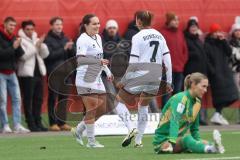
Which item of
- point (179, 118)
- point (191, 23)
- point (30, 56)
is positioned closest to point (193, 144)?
point (179, 118)

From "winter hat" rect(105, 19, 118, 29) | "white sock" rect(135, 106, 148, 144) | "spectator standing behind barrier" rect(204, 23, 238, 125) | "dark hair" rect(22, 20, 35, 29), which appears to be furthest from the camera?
"spectator standing behind barrier" rect(204, 23, 238, 125)

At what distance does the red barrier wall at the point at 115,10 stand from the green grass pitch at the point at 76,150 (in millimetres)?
3697

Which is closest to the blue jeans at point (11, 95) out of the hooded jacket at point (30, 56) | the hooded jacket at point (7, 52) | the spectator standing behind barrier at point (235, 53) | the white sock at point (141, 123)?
the hooded jacket at point (7, 52)

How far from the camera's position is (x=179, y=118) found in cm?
1269

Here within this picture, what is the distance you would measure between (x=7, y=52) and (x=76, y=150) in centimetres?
588

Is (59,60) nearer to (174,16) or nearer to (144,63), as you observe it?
(174,16)

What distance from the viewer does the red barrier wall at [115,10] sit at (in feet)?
70.9

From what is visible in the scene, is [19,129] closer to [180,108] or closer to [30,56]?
[30,56]

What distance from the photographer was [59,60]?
21.2 metres

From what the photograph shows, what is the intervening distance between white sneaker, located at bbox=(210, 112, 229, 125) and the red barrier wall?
0.66 metres

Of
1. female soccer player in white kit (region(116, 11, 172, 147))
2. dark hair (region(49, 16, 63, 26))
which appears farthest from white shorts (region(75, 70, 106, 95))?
dark hair (region(49, 16, 63, 26))

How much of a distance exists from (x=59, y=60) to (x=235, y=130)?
4.42 metres

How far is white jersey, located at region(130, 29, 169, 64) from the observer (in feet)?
50.1

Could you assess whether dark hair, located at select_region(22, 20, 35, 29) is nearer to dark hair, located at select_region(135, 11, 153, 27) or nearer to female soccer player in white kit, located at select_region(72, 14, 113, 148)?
female soccer player in white kit, located at select_region(72, 14, 113, 148)
